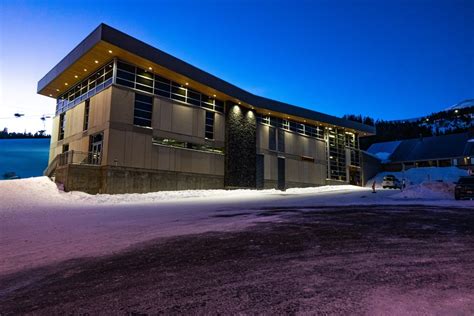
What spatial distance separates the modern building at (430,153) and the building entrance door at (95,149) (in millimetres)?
58103

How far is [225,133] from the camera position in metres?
35.0

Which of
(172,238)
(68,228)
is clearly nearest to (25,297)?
(172,238)

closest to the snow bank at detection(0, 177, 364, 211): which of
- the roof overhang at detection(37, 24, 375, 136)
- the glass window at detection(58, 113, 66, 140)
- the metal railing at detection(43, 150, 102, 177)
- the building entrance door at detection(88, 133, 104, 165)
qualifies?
the metal railing at detection(43, 150, 102, 177)

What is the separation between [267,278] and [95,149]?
26098 mm

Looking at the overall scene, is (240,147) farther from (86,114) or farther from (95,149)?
(86,114)

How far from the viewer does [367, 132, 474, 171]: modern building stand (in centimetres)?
5889

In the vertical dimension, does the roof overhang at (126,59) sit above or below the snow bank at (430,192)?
above

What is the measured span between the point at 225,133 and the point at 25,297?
30937 millimetres

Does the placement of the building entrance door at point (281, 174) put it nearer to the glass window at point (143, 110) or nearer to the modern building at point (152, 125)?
the modern building at point (152, 125)

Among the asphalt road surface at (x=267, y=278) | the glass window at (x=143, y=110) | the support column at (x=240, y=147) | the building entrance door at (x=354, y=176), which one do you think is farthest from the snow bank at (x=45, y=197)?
the building entrance door at (x=354, y=176)

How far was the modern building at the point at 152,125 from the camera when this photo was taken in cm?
2564

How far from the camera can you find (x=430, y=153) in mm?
63531

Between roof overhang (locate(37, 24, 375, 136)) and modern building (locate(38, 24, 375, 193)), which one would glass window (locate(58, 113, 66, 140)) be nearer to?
modern building (locate(38, 24, 375, 193))

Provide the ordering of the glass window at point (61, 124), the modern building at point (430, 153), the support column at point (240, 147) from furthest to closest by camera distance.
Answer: the modern building at point (430, 153) → the support column at point (240, 147) → the glass window at point (61, 124)
